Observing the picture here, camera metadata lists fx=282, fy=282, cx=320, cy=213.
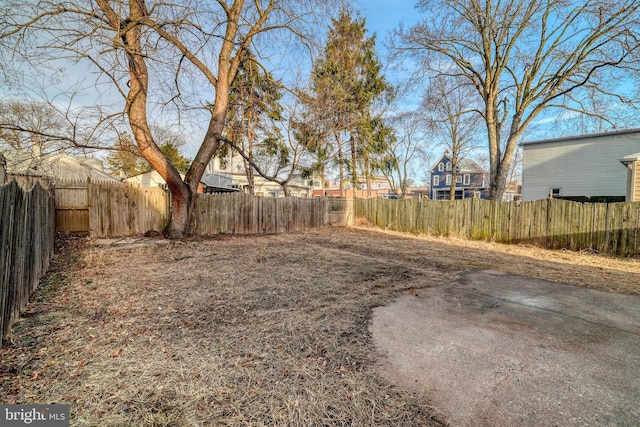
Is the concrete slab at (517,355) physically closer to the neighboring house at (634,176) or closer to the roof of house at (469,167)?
the neighboring house at (634,176)

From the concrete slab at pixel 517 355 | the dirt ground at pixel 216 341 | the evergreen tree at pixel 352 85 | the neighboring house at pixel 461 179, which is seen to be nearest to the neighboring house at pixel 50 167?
the dirt ground at pixel 216 341

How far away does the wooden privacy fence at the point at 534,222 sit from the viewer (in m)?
7.24

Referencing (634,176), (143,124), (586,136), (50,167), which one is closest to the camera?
(50,167)

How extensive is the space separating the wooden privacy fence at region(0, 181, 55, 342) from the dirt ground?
0.21 meters

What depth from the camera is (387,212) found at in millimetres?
13227

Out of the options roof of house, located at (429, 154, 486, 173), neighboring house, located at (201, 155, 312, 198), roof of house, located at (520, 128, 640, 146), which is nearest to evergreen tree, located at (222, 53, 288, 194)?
neighboring house, located at (201, 155, 312, 198)

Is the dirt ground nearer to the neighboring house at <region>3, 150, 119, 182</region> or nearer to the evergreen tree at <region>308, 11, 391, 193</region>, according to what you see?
the neighboring house at <region>3, 150, 119, 182</region>

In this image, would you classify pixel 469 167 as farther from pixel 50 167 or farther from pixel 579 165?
pixel 50 167

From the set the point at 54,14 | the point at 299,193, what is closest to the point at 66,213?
Result: the point at 54,14

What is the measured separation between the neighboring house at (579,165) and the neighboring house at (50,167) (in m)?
20.9

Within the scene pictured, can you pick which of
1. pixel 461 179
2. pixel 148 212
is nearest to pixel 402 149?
pixel 461 179

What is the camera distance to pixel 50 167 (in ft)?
19.0

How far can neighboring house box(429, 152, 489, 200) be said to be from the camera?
3139 centimetres

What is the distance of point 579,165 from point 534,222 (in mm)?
11109
